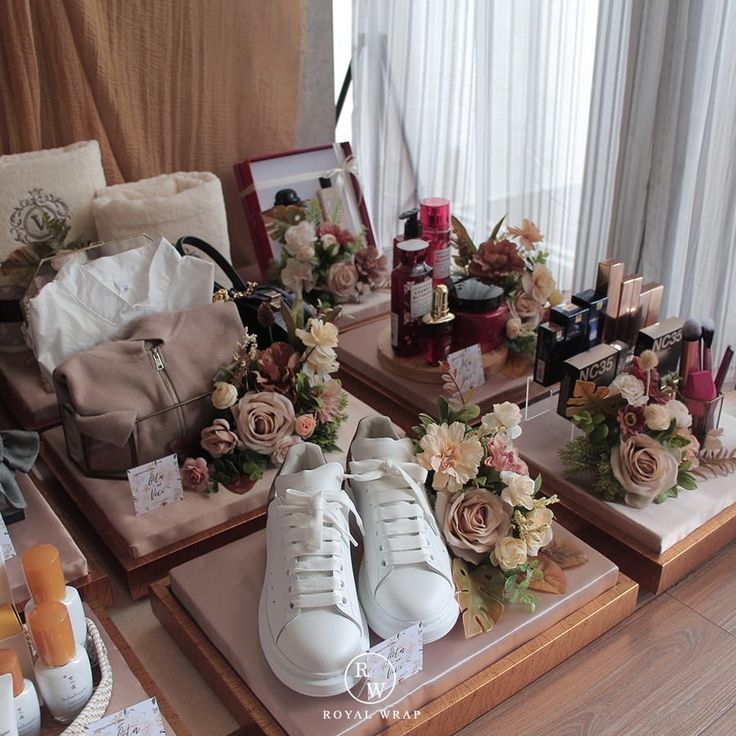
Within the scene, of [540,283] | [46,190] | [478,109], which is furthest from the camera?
[478,109]

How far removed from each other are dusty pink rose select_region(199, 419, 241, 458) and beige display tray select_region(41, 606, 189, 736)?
0.32 m

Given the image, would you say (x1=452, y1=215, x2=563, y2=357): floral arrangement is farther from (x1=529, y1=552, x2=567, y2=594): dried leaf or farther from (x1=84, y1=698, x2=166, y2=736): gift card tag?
(x1=84, y1=698, x2=166, y2=736): gift card tag

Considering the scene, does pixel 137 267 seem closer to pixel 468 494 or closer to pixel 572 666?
pixel 468 494

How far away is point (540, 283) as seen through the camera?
169 centimetres

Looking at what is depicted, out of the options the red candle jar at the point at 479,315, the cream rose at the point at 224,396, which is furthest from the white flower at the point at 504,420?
the red candle jar at the point at 479,315

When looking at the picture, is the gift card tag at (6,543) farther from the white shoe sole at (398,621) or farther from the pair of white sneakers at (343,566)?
the white shoe sole at (398,621)

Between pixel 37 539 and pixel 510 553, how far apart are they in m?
0.69

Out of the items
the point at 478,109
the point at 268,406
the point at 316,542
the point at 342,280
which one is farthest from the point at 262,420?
the point at 478,109

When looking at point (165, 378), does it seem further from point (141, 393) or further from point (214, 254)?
point (214, 254)

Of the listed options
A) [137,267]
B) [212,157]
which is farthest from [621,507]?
[212,157]

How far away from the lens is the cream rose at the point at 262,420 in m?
1.35

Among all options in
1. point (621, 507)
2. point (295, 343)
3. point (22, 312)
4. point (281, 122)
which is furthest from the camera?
point (281, 122)

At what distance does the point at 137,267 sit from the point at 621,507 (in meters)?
0.93

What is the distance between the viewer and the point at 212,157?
88.8 inches
